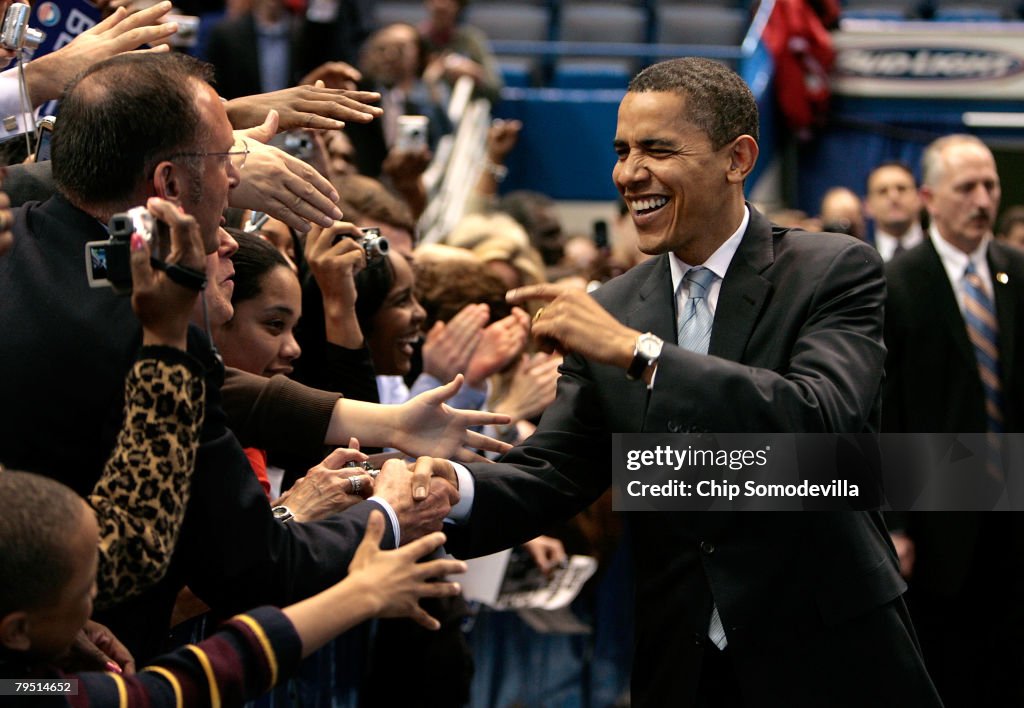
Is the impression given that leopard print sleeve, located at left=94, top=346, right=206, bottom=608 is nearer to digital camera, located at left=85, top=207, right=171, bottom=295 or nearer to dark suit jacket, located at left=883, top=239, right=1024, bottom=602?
digital camera, located at left=85, top=207, right=171, bottom=295

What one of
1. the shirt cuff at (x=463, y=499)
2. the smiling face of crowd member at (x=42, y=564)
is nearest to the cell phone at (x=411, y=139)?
the shirt cuff at (x=463, y=499)

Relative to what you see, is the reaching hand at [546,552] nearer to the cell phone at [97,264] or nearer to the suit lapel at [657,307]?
the suit lapel at [657,307]

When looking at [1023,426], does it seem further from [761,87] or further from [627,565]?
[761,87]

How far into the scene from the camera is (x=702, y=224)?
3264mm

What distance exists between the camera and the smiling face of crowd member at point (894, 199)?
858 cm

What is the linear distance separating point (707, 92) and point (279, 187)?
100 cm

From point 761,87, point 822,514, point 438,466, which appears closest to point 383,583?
point 438,466

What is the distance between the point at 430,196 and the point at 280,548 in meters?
6.36

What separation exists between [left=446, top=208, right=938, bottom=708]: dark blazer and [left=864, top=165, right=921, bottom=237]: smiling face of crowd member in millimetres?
5565

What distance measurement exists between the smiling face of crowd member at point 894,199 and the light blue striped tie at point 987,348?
291 cm

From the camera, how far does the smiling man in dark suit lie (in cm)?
285

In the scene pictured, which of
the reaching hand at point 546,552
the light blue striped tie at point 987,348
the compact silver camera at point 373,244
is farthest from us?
the light blue striped tie at point 987,348

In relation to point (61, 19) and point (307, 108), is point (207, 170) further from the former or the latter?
point (61, 19)

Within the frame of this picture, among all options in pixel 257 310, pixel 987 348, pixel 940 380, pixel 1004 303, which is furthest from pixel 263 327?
pixel 1004 303
